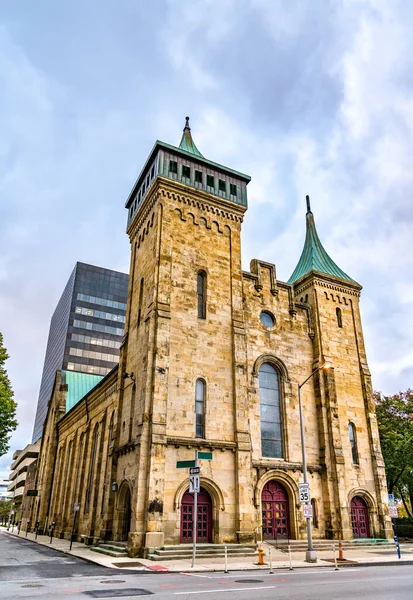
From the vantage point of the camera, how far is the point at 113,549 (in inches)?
877

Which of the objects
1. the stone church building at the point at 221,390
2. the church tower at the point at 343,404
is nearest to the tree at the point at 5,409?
the stone church building at the point at 221,390

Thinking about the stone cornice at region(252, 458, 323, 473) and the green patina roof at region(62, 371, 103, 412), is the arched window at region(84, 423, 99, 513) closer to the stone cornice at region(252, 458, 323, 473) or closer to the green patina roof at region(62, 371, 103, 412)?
the stone cornice at region(252, 458, 323, 473)

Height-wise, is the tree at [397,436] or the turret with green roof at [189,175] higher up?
the turret with green roof at [189,175]

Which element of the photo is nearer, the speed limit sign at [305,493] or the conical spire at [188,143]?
the speed limit sign at [305,493]

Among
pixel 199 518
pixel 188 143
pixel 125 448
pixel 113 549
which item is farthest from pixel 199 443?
pixel 188 143

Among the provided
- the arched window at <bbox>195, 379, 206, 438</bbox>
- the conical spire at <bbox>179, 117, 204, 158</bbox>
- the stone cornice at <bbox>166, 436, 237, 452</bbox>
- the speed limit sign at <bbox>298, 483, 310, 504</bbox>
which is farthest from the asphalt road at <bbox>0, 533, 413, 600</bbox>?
the conical spire at <bbox>179, 117, 204, 158</bbox>

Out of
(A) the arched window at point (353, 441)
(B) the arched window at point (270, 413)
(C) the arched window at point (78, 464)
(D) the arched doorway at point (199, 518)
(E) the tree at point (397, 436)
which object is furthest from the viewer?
(C) the arched window at point (78, 464)

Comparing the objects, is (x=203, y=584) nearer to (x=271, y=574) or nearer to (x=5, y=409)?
(x=271, y=574)

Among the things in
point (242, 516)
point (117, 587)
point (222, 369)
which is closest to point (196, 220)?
point (222, 369)

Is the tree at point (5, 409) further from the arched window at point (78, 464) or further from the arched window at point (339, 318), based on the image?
the arched window at point (339, 318)

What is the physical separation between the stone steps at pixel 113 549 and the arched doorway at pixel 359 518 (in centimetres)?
1419

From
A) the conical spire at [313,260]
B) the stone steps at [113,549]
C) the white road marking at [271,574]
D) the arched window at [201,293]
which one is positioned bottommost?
the white road marking at [271,574]

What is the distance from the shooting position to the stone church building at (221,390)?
2314 centimetres

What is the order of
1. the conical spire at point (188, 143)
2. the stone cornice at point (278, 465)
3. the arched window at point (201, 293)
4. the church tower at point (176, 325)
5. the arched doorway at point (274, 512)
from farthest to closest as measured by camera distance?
the conical spire at point (188, 143), the arched window at point (201, 293), the stone cornice at point (278, 465), the arched doorway at point (274, 512), the church tower at point (176, 325)
